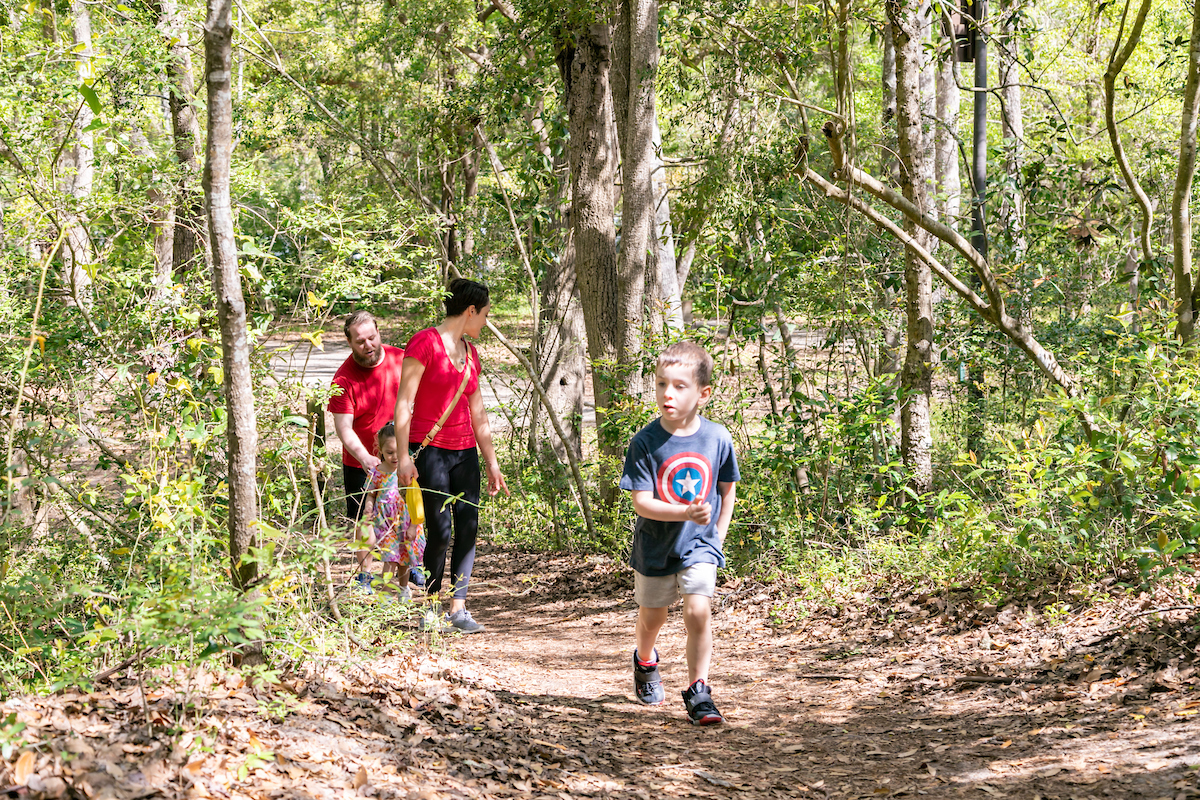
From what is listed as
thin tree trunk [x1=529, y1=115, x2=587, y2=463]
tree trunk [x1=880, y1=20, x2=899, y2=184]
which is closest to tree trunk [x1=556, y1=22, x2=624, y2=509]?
thin tree trunk [x1=529, y1=115, x2=587, y2=463]

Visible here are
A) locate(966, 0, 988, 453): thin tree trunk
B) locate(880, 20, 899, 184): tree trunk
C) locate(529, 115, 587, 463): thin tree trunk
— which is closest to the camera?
locate(966, 0, 988, 453): thin tree trunk

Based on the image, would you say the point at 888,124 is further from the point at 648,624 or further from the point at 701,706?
the point at 701,706

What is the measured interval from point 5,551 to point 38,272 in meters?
2.16

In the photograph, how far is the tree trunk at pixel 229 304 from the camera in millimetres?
3438

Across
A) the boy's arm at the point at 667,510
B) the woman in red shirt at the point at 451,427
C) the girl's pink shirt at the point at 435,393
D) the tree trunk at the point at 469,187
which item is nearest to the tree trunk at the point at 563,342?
the tree trunk at the point at 469,187

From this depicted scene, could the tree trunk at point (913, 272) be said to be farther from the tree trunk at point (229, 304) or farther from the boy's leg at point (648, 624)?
the tree trunk at point (229, 304)

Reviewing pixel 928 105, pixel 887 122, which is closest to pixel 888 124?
pixel 887 122

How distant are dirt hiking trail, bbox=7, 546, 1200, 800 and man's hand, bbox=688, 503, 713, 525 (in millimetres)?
968

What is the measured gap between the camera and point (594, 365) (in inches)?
327

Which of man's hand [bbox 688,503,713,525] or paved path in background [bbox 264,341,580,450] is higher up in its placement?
paved path in background [bbox 264,341,580,450]

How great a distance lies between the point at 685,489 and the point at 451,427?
6.03 ft

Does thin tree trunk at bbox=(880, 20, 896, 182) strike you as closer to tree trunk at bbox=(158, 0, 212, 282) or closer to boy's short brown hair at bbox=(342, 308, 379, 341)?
boy's short brown hair at bbox=(342, 308, 379, 341)

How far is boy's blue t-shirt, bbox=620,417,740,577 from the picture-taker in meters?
4.38

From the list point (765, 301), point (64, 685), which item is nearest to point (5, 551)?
point (64, 685)
